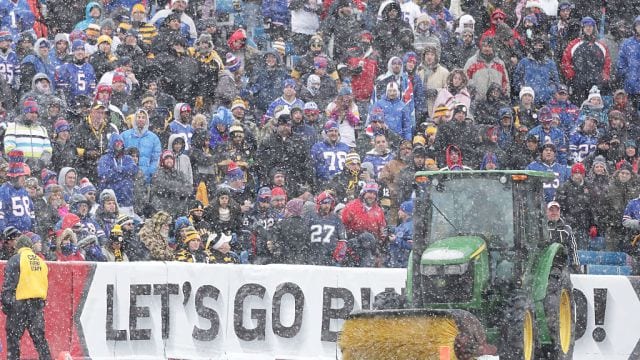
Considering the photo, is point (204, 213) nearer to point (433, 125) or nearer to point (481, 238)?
point (433, 125)

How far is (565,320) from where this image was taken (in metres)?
15.3

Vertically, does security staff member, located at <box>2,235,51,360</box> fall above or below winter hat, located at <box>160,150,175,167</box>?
below

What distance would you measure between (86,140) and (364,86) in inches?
202

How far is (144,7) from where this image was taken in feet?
78.6

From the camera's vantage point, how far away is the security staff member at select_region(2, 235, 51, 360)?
1650 centimetres

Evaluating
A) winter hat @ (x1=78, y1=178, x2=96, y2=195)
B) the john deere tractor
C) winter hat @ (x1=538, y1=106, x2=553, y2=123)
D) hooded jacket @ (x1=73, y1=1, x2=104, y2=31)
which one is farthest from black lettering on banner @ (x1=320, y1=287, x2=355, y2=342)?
hooded jacket @ (x1=73, y1=1, x2=104, y2=31)

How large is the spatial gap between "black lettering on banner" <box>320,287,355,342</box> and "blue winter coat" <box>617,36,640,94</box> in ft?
26.3

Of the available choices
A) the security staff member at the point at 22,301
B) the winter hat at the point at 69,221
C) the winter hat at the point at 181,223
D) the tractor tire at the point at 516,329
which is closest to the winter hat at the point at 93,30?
the winter hat at the point at 69,221

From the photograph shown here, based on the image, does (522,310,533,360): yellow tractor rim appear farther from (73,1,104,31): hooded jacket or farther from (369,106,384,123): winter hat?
(73,1,104,31): hooded jacket

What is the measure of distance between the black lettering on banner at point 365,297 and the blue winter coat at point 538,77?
21.8ft

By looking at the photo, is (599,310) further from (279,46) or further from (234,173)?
(279,46)

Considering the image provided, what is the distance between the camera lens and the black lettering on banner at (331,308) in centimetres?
1806

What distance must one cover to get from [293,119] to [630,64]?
20.2 ft

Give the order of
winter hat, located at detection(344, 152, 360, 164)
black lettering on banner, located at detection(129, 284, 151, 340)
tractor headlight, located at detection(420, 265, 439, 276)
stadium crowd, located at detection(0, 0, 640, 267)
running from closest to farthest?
1. tractor headlight, located at detection(420, 265, 439, 276)
2. black lettering on banner, located at detection(129, 284, 151, 340)
3. stadium crowd, located at detection(0, 0, 640, 267)
4. winter hat, located at detection(344, 152, 360, 164)
